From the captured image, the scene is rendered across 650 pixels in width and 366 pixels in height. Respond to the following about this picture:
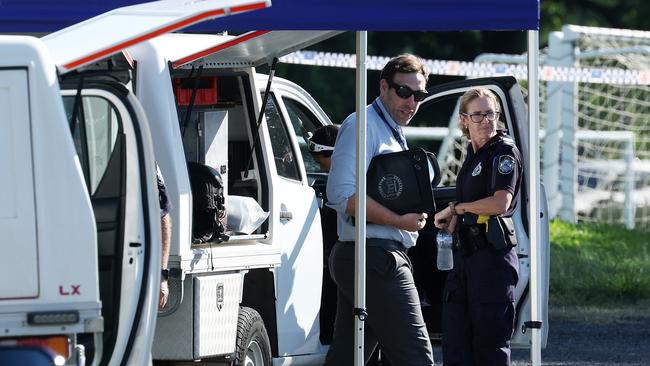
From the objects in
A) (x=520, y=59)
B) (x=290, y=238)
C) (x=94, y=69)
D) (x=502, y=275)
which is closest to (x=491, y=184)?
(x=502, y=275)

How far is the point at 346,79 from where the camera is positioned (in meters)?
31.0

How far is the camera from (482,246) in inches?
289

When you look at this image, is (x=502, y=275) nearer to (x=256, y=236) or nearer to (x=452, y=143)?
(x=256, y=236)

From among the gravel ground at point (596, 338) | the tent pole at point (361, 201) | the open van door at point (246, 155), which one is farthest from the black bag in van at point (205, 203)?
the gravel ground at point (596, 338)

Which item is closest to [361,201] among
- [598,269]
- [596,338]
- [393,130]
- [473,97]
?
[393,130]

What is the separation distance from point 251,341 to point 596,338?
433 cm

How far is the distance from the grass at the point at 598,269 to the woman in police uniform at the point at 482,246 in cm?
508

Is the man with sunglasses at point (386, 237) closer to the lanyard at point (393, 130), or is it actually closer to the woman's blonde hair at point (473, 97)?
the lanyard at point (393, 130)

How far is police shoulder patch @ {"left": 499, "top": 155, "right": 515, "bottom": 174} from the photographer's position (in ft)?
23.9

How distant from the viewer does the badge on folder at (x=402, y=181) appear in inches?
275

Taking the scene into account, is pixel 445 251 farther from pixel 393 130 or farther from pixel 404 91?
pixel 404 91

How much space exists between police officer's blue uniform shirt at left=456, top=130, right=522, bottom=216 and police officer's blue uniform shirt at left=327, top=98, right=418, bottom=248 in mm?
436

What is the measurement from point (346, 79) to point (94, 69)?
24585 mm

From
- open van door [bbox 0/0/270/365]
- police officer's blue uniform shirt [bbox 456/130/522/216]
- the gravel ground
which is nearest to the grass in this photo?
the gravel ground
